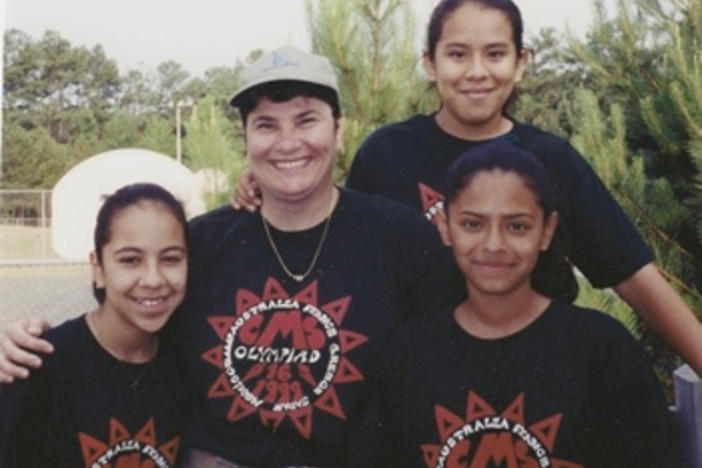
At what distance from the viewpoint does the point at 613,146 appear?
320 cm

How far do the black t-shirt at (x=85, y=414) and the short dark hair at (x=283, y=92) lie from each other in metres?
0.50

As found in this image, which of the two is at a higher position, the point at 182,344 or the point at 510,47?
the point at 510,47

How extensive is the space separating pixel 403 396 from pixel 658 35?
245 centimetres

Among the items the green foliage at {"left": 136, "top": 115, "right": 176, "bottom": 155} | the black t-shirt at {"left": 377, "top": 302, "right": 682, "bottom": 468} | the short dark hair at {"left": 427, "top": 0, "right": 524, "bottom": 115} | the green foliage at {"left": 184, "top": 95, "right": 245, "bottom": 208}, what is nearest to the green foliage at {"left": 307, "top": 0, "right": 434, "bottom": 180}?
the green foliage at {"left": 184, "top": 95, "right": 245, "bottom": 208}

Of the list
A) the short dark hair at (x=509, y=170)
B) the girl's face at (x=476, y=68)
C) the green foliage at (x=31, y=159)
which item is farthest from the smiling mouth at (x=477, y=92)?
the green foliage at (x=31, y=159)

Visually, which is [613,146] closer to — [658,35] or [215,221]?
[658,35]

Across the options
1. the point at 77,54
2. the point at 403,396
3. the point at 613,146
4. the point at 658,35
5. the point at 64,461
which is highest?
the point at 77,54

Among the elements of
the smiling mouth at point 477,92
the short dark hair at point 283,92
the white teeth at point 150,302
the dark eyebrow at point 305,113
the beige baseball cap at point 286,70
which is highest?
the beige baseball cap at point 286,70

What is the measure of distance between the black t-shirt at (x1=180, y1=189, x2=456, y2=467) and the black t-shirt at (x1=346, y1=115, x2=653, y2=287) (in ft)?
0.58

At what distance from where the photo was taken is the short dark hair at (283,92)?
1.66 meters

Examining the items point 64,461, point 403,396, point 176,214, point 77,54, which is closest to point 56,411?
point 64,461

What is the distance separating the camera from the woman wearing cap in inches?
61.5

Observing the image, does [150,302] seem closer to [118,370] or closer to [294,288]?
[118,370]

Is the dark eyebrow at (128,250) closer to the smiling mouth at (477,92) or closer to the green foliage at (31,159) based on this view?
the smiling mouth at (477,92)
